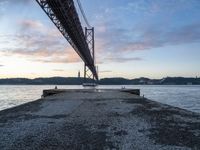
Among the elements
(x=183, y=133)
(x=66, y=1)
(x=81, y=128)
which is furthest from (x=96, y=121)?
(x=66, y=1)

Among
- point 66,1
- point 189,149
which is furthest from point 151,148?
point 66,1

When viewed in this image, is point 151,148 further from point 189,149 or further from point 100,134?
point 100,134

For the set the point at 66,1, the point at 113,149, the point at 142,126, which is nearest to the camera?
the point at 113,149

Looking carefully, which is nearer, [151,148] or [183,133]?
[151,148]

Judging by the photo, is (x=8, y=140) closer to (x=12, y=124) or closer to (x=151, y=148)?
(x=12, y=124)

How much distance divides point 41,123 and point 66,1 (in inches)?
618

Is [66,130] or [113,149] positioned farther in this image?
[66,130]

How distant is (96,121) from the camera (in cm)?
1049

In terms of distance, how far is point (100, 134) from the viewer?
8242 mm

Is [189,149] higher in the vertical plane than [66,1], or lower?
lower

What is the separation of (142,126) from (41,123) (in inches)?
126

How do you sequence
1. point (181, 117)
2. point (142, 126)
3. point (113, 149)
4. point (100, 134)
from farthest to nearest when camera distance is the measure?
point (181, 117), point (142, 126), point (100, 134), point (113, 149)

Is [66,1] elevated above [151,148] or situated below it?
above

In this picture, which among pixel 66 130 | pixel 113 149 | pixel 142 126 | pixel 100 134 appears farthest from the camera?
pixel 142 126
